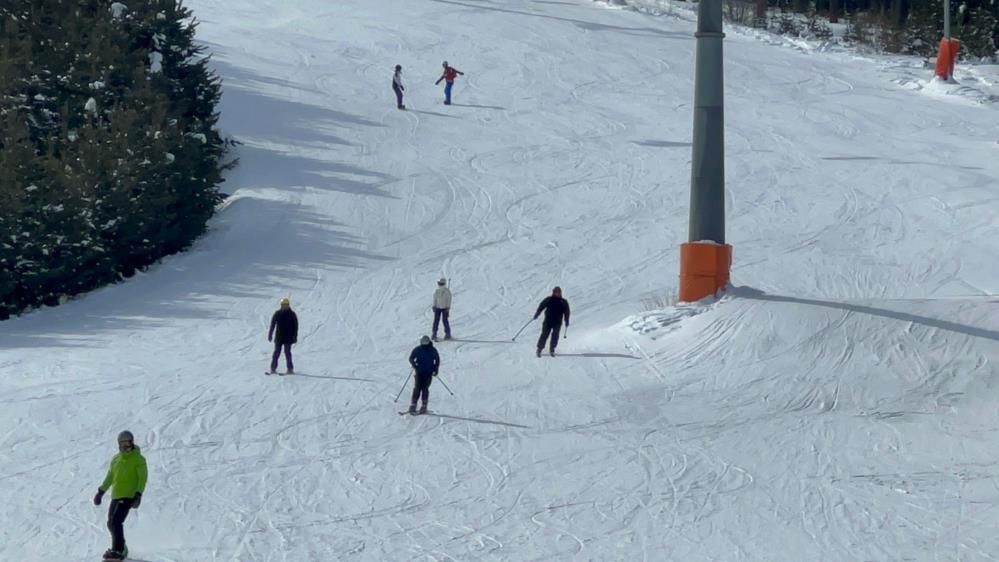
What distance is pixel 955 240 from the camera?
27172 mm

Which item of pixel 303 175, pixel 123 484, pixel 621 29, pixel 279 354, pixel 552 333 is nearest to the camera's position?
pixel 123 484

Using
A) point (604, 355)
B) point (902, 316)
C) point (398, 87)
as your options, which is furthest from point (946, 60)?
point (604, 355)

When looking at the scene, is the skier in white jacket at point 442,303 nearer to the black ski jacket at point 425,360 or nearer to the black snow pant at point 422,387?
the black snow pant at point 422,387

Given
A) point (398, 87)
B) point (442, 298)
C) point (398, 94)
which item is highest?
point (398, 87)

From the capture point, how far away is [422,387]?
1686 centimetres

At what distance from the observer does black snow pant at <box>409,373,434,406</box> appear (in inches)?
661

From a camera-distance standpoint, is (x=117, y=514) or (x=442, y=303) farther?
(x=442, y=303)

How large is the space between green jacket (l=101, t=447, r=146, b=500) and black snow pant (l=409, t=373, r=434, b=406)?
203 inches

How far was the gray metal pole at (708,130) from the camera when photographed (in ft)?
66.7

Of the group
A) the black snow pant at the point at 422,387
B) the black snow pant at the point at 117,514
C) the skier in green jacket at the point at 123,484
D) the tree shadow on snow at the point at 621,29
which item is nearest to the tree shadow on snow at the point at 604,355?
the black snow pant at the point at 422,387

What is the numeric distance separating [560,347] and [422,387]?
13.8 feet

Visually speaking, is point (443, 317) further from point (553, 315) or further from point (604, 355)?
point (604, 355)

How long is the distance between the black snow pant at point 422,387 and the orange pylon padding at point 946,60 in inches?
1096

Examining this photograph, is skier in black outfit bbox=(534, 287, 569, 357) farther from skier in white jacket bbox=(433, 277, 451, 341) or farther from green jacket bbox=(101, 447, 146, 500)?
green jacket bbox=(101, 447, 146, 500)
